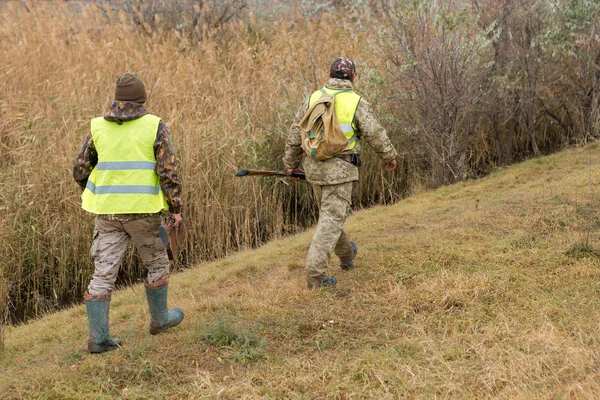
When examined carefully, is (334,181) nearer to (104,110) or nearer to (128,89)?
(128,89)

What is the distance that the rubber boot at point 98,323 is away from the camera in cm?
452

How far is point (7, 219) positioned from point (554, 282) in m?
5.42

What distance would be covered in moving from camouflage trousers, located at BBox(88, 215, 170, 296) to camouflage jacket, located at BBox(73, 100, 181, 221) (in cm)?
7

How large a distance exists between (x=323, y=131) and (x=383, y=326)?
155cm

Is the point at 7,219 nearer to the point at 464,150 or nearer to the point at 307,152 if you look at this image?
the point at 307,152

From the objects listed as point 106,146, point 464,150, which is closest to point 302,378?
point 106,146

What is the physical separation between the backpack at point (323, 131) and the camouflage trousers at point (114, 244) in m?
1.42

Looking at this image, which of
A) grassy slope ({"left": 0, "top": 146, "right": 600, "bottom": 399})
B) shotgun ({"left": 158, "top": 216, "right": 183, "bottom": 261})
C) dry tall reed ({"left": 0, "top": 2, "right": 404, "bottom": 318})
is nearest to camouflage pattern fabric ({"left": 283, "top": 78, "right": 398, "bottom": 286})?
grassy slope ({"left": 0, "top": 146, "right": 600, "bottom": 399})

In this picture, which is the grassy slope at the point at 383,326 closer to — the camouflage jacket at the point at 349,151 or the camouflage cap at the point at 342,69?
the camouflage jacket at the point at 349,151

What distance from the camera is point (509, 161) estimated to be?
10773mm

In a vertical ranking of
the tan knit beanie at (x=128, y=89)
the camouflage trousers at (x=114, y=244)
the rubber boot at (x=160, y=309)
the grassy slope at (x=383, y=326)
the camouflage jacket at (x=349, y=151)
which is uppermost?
the tan knit beanie at (x=128, y=89)

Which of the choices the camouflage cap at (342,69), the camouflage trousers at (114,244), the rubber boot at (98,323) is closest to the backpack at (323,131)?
the camouflage cap at (342,69)

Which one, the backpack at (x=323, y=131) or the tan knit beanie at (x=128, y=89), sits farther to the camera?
the backpack at (x=323, y=131)

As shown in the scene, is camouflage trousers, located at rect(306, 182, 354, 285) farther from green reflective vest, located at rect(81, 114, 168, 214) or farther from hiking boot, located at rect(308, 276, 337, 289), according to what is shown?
green reflective vest, located at rect(81, 114, 168, 214)
